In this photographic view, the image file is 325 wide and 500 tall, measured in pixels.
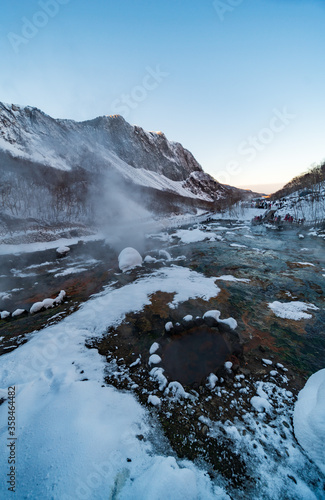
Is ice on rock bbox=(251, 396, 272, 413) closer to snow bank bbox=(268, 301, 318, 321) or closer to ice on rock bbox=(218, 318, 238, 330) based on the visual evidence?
ice on rock bbox=(218, 318, 238, 330)

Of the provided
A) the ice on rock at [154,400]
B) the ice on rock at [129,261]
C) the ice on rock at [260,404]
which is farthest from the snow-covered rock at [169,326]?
the ice on rock at [129,261]

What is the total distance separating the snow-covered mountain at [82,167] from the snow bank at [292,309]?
35.8 m

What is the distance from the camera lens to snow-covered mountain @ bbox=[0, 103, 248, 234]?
3669cm

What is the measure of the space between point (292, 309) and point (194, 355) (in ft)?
14.5

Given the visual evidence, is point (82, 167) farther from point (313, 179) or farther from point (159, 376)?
point (159, 376)

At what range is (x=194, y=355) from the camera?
4.70 metres

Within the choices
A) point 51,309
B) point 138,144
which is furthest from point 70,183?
point 138,144

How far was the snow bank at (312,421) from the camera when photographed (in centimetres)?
272

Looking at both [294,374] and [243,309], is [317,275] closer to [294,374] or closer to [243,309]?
[243,309]

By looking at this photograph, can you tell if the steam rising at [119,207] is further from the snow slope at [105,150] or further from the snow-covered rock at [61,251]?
the snow-covered rock at [61,251]

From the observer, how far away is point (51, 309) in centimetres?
757

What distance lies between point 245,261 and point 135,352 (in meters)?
10.2

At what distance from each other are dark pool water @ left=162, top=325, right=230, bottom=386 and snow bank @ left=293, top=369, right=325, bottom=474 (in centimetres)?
153

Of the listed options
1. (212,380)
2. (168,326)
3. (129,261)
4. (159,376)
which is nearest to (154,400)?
(159,376)
